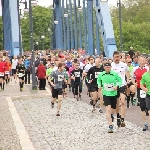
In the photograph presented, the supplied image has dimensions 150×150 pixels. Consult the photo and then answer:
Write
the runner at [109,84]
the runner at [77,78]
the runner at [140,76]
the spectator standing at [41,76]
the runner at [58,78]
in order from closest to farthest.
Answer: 1. the runner at [109,84]
2. the runner at [140,76]
3. the runner at [58,78]
4. the runner at [77,78]
5. the spectator standing at [41,76]

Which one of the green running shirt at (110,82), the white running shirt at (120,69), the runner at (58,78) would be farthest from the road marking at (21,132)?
the white running shirt at (120,69)

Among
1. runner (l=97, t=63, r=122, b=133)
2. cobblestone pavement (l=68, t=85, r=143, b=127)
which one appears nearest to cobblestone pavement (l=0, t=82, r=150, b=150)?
cobblestone pavement (l=68, t=85, r=143, b=127)

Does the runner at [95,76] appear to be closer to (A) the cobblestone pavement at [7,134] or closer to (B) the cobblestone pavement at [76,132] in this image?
(B) the cobblestone pavement at [76,132]

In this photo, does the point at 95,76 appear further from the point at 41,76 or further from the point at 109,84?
the point at 41,76

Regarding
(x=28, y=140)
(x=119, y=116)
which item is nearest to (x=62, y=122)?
(x=119, y=116)

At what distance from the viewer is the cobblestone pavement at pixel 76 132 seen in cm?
1228

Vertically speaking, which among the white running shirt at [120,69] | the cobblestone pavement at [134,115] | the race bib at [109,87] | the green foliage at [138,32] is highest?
the green foliage at [138,32]

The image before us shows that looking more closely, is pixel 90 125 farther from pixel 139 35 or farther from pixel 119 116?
pixel 139 35

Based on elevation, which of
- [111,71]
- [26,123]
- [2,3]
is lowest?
[26,123]

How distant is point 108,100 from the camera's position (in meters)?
14.6

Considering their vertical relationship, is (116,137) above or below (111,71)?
below

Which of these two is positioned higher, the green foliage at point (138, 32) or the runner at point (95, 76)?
the green foliage at point (138, 32)

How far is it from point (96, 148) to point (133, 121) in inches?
187

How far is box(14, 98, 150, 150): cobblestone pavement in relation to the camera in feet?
40.3
